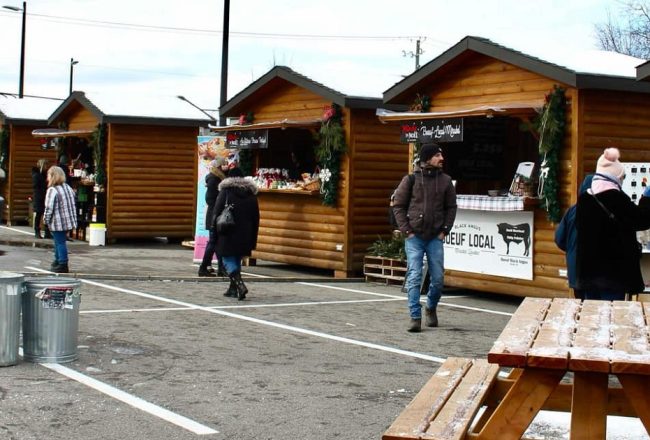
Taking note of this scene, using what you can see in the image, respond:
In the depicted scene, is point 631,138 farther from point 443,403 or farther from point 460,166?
point 443,403


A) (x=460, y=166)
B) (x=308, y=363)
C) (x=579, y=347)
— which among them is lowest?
(x=308, y=363)

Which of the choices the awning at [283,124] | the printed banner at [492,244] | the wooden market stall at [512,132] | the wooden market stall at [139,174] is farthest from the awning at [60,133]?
the printed banner at [492,244]

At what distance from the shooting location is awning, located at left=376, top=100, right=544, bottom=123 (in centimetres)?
1327

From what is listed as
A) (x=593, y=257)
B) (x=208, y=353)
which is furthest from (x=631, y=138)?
(x=208, y=353)

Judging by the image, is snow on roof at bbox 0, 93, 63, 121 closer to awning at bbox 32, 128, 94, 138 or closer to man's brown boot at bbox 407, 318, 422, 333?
awning at bbox 32, 128, 94, 138

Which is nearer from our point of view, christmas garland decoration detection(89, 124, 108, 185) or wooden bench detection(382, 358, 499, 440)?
wooden bench detection(382, 358, 499, 440)

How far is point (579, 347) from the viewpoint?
4.53m

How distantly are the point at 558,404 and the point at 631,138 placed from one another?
8.05 meters

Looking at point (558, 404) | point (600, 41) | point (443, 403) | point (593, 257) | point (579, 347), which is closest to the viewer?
point (579, 347)

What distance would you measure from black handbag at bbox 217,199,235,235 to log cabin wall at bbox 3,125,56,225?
1710 cm

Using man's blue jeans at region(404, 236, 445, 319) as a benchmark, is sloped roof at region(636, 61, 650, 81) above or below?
above

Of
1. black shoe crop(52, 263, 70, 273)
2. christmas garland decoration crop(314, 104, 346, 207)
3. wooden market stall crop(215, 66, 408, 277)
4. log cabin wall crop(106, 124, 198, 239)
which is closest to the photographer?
black shoe crop(52, 263, 70, 273)

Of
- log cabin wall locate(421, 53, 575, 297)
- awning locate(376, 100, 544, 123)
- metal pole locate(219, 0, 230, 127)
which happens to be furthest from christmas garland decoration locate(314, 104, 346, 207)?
metal pole locate(219, 0, 230, 127)

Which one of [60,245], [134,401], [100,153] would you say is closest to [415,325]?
[134,401]
